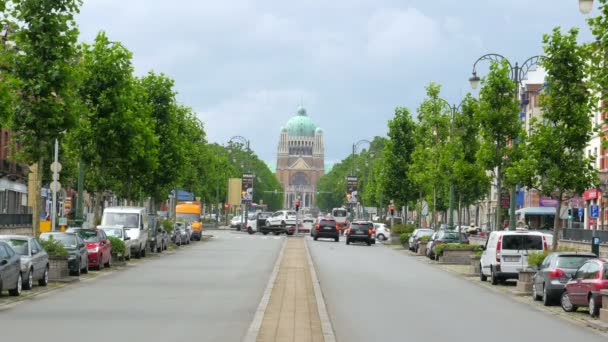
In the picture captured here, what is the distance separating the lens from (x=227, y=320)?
1939 cm

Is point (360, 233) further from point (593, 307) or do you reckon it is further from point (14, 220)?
point (593, 307)

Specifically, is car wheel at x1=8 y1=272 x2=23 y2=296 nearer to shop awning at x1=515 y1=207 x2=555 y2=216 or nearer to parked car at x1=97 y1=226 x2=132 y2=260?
parked car at x1=97 y1=226 x2=132 y2=260

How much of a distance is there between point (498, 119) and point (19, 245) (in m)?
21.7

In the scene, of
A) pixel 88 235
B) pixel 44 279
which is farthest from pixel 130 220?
pixel 44 279

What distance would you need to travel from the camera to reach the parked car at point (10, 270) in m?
23.7

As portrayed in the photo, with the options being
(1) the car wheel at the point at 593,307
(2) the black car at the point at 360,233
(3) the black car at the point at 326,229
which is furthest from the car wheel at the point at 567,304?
(3) the black car at the point at 326,229

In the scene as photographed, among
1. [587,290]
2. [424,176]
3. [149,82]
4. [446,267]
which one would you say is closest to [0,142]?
[149,82]

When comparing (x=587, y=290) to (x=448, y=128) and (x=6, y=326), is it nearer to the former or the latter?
(x=6, y=326)

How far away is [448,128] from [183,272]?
38152 mm

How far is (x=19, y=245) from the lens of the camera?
2719 centimetres

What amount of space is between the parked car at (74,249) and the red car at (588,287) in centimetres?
1489

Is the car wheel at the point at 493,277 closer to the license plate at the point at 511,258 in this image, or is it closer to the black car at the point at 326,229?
the license plate at the point at 511,258

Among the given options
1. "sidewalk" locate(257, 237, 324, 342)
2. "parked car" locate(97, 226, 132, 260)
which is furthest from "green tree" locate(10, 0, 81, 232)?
"parked car" locate(97, 226, 132, 260)

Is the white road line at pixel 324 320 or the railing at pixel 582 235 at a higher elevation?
the railing at pixel 582 235
